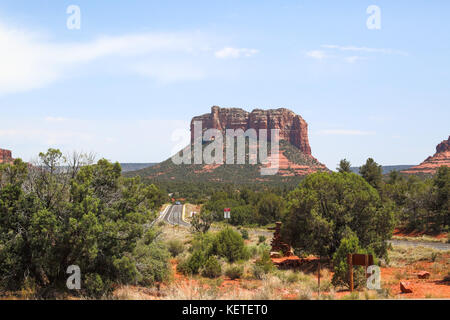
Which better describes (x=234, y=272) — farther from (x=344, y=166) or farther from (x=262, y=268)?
(x=344, y=166)

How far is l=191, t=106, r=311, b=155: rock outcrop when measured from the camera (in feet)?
595

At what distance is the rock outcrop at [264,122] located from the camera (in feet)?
595

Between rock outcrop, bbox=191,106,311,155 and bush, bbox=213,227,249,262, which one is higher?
rock outcrop, bbox=191,106,311,155

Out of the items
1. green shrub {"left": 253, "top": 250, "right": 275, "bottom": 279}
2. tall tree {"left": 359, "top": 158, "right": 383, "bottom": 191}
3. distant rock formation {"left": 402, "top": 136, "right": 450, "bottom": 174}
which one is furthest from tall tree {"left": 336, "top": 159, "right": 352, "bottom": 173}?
distant rock formation {"left": 402, "top": 136, "right": 450, "bottom": 174}

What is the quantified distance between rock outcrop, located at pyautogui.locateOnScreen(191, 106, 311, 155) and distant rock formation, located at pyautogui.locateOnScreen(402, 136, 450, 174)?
166 ft

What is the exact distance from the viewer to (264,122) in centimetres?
18112

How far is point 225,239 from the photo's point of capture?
2212cm

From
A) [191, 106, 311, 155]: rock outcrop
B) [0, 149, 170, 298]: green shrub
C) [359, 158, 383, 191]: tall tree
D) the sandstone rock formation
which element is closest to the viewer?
[0, 149, 170, 298]: green shrub

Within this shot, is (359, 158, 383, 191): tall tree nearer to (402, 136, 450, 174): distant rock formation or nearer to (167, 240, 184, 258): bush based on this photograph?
(167, 240, 184, 258): bush

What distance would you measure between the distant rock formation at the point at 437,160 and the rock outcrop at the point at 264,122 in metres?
50.6

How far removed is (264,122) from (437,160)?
86446 mm

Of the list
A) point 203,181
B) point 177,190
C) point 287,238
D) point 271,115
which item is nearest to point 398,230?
point 287,238

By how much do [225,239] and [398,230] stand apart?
114 ft
